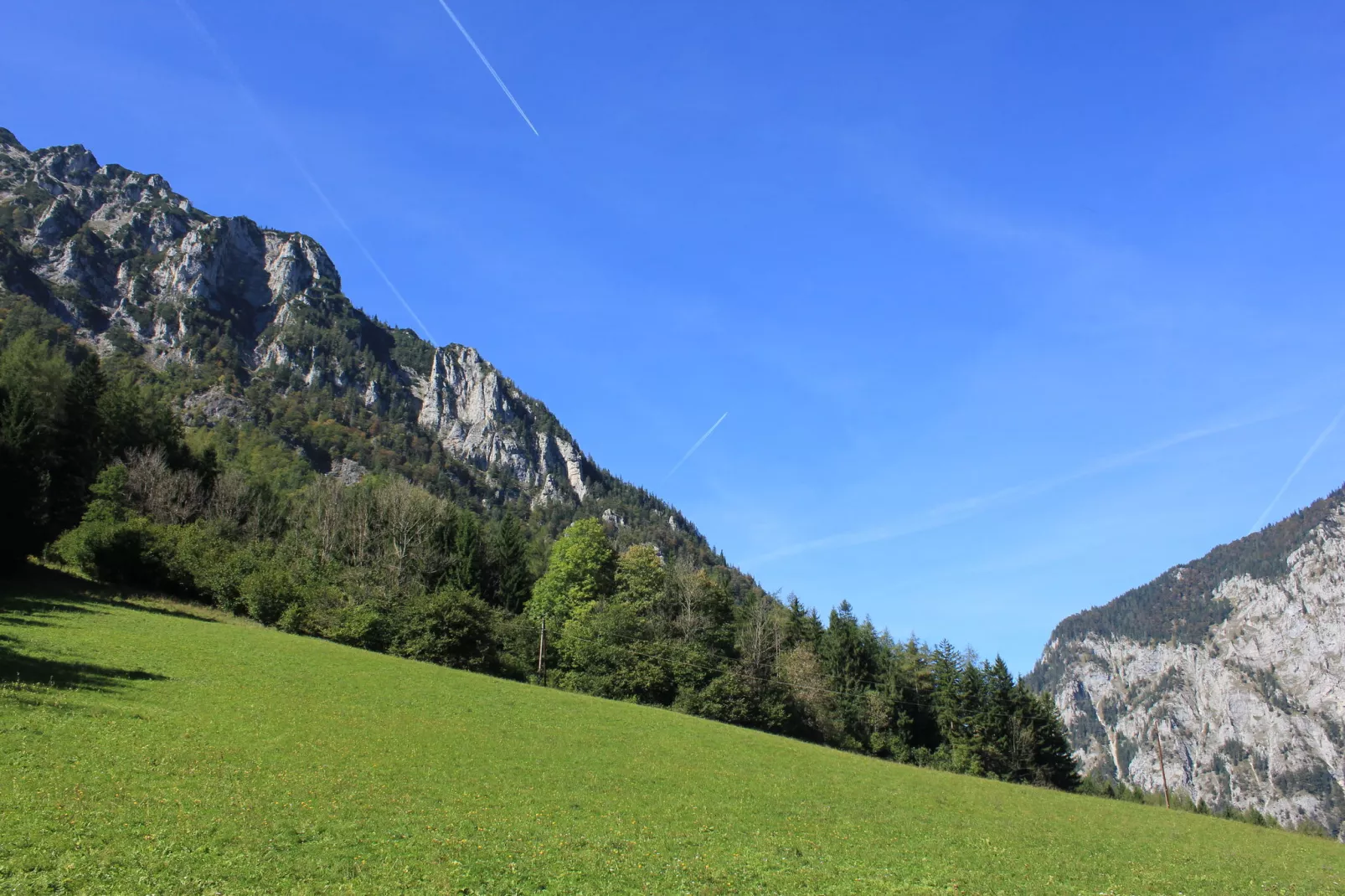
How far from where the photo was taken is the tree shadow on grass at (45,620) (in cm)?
2669

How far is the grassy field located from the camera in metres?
15.1

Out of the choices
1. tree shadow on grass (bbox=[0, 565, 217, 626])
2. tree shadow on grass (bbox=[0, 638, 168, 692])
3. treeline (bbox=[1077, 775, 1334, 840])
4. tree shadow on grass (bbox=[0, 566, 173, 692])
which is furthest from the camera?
treeline (bbox=[1077, 775, 1334, 840])

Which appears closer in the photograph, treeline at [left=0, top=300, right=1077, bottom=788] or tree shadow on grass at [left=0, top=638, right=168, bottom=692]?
tree shadow on grass at [left=0, top=638, right=168, bottom=692]

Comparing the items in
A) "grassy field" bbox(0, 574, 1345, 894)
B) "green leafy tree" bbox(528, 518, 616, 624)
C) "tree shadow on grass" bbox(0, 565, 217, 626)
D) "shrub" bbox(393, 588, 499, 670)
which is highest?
"green leafy tree" bbox(528, 518, 616, 624)

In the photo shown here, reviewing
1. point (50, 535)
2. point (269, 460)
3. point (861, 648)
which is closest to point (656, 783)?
point (50, 535)

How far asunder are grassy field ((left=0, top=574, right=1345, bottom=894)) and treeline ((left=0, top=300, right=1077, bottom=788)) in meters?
13.0

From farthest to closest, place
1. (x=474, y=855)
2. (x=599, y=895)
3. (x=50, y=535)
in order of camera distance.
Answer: (x=50, y=535) → (x=474, y=855) → (x=599, y=895)

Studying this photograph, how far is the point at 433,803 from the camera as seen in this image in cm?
2123

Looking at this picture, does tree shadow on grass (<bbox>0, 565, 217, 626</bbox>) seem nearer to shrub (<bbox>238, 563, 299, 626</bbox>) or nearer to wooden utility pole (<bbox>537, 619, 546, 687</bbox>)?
shrub (<bbox>238, 563, 299, 626</bbox>)

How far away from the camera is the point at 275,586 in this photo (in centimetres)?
6031

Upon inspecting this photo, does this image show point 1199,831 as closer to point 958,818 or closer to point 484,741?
point 958,818

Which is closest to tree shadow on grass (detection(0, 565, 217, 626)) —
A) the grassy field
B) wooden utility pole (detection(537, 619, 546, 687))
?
the grassy field

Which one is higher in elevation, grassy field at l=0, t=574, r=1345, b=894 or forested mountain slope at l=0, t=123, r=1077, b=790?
forested mountain slope at l=0, t=123, r=1077, b=790

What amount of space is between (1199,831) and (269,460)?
168135 millimetres
